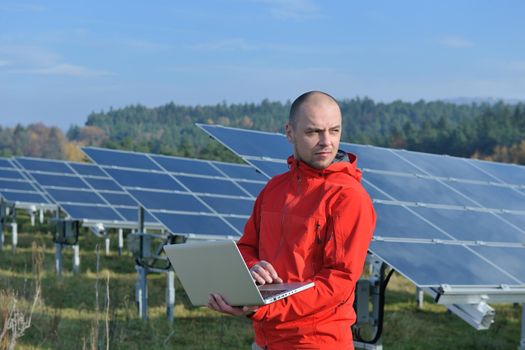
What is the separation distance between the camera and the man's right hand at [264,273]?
3.19 meters

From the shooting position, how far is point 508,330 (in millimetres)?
12125

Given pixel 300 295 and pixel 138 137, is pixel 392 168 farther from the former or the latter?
pixel 138 137

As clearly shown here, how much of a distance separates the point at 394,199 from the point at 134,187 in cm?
511

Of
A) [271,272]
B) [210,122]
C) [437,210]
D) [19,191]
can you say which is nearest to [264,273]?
[271,272]

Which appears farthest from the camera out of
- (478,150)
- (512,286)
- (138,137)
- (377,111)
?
(377,111)

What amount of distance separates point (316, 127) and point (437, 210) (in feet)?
16.8

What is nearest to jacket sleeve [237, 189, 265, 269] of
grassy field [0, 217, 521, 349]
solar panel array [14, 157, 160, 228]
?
grassy field [0, 217, 521, 349]

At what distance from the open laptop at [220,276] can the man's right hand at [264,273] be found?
0.02 m

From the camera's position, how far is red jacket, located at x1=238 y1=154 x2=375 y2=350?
3209 mm

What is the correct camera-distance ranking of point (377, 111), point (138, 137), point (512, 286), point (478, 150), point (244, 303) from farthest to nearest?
point (377, 111) → point (138, 137) → point (478, 150) → point (512, 286) → point (244, 303)

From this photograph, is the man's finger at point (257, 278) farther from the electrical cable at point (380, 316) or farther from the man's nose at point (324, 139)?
the electrical cable at point (380, 316)

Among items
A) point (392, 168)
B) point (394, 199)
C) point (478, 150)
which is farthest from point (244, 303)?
point (478, 150)

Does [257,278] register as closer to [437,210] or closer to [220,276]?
[220,276]

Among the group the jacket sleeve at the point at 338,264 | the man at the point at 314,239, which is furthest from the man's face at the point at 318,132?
the jacket sleeve at the point at 338,264
